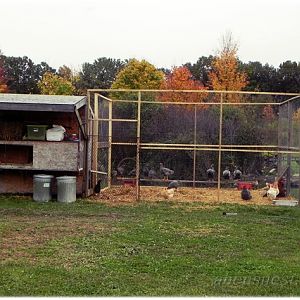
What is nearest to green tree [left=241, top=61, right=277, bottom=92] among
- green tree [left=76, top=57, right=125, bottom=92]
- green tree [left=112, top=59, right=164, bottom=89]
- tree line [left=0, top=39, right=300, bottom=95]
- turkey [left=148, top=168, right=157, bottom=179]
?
tree line [left=0, top=39, right=300, bottom=95]

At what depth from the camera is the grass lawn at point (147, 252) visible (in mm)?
6184

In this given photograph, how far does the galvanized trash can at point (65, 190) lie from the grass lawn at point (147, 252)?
54.9 inches

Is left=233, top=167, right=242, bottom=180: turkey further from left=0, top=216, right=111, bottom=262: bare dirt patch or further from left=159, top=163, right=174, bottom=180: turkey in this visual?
left=0, top=216, right=111, bottom=262: bare dirt patch

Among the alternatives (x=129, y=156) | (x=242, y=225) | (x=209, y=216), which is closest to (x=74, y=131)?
(x=129, y=156)

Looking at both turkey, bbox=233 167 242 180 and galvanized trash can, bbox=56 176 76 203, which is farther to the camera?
turkey, bbox=233 167 242 180

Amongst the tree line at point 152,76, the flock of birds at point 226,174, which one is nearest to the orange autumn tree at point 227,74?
the tree line at point 152,76

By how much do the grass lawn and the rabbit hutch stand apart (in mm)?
1981

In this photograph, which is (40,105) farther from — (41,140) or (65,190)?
(65,190)

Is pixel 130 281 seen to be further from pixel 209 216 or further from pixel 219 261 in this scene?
pixel 209 216

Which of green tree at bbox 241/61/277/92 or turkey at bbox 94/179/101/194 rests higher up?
green tree at bbox 241/61/277/92

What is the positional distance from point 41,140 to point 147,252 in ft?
24.7

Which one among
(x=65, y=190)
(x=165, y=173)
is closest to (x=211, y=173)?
(x=165, y=173)

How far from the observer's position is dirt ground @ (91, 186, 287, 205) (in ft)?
50.0

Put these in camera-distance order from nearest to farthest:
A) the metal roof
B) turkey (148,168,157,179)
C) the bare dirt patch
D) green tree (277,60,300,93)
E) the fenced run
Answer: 1. the bare dirt patch
2. the metal roof
3. the fenced run
4. turkey (148,168,157,179)
5. green tree (277,60,300,93)
